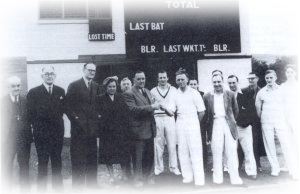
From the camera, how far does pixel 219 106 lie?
14.0 ft

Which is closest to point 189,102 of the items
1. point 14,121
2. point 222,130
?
point 222,130

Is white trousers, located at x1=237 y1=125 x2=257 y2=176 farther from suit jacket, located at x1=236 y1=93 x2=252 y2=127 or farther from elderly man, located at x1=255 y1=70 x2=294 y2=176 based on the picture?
elderly man, located at x1=255 y1=70 x2=294 y2=176

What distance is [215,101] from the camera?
4273mm

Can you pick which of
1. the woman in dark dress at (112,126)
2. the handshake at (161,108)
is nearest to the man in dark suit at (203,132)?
the handshake at (161,108)

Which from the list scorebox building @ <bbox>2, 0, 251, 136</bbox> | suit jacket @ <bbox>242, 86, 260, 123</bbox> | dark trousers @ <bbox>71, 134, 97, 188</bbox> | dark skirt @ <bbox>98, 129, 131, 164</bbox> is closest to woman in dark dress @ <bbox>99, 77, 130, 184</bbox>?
dark skirt @ <bbox>98, 129, 131, 164</bbox>

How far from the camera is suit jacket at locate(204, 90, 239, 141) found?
Result: 13.9ft

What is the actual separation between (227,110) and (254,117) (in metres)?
0.55

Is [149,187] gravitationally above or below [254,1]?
below

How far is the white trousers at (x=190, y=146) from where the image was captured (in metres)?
4.20

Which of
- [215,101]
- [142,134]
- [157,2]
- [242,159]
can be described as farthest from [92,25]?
[242,159]

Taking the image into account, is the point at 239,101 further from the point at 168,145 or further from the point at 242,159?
the point at 168,145

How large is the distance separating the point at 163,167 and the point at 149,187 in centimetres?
58

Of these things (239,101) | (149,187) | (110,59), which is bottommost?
(149,187)

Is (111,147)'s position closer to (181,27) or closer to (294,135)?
(181,27)
